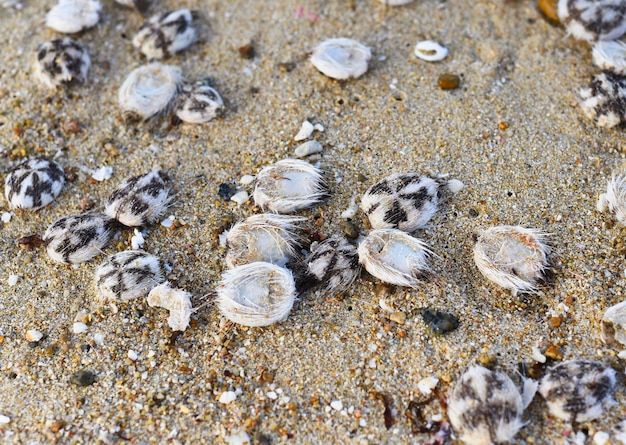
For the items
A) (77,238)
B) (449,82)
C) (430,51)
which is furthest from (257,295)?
(430,51)

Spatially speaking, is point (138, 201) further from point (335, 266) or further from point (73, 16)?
point (73, 16)

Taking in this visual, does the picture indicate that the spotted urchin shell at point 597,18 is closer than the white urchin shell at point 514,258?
No

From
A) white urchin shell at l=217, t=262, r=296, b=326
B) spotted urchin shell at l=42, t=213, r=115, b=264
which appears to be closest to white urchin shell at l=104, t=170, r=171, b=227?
spotted urchin shell at l=42, t=213, r=115, b=264

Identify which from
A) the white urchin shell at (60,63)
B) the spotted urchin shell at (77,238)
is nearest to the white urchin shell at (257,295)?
the spotted urchin shell at (77,238)

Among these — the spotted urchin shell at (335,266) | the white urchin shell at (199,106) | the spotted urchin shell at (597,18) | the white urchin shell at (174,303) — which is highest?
the spotted urchin shell at (597,18)

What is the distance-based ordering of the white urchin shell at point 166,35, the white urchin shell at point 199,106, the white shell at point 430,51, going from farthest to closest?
the white urchin shell at point 166,35 < the white shell at point 430,51 < the white urchin shell at point 199,106

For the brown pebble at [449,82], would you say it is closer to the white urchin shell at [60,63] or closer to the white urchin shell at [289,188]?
the white urchin shell at [289,188]

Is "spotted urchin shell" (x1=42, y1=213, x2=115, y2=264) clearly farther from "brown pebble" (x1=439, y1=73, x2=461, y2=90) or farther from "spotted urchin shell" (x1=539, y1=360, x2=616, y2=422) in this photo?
"spotted urchin shell" (x1=539, y1=360, x2=616, y2=422)

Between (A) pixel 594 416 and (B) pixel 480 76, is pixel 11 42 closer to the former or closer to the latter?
(B) pixel 480 76
